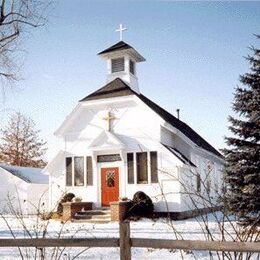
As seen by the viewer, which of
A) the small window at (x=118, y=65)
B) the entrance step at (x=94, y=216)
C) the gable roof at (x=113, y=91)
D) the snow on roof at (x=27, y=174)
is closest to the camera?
the entrance step at (x=94, y=216)

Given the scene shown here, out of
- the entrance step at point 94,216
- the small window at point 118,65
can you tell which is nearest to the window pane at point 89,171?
the entrance step at point 94,216

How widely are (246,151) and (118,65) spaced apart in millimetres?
12450

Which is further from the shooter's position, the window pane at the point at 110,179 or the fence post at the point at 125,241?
the window pane at the point at 110,179

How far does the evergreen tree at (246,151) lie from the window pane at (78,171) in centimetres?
986

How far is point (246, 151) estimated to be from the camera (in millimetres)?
14320

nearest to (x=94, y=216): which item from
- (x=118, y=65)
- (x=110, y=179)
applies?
(x=110, y=179)

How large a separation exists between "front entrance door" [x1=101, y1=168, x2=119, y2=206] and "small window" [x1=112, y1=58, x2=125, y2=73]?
22.1 ft

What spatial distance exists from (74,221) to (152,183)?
178 inches

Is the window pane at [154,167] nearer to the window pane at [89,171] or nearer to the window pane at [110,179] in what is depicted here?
the window pane at [110,179]

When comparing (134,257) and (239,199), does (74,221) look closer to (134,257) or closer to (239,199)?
(239,199)

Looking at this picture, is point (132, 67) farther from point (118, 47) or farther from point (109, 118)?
point (109, 118)

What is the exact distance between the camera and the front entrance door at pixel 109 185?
69.9 feet

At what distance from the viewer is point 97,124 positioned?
22547mm

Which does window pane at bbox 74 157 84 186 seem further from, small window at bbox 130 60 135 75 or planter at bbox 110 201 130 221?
small window at bbox 130 60 135 75
